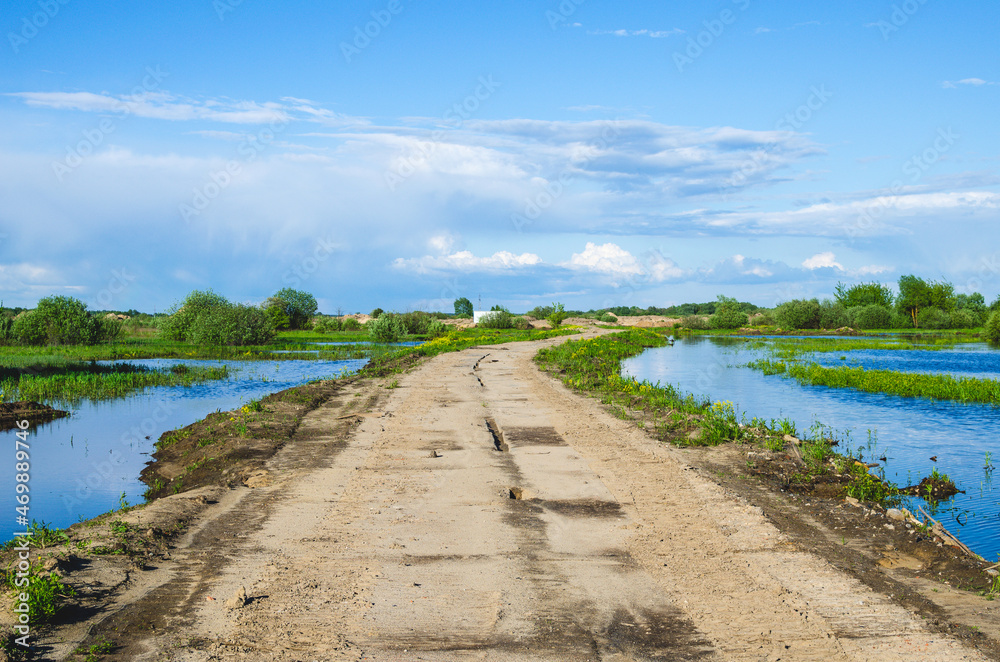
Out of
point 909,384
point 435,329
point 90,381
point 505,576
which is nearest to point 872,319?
point 435,329

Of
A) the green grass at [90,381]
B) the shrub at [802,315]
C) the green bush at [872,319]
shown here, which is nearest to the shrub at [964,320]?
the green bush at [872,319]

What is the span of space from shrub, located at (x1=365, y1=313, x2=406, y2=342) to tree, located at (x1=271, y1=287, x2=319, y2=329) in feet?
94.6

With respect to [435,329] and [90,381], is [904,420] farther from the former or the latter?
[435,329]

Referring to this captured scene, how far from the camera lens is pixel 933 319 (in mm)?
84312

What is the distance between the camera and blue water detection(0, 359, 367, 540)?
35.0 feet

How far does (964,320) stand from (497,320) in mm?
59152

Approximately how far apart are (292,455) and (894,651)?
9643mm

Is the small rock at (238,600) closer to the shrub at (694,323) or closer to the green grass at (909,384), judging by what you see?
the green grass at (909,384)

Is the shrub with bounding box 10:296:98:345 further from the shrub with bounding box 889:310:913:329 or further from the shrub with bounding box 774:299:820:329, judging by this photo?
the shrub with bounding box 889:310:913:329

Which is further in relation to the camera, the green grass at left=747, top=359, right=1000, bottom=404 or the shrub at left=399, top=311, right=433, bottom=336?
the shrub at left=399, top=311, right=433, bottom=336

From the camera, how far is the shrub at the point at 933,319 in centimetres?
8344

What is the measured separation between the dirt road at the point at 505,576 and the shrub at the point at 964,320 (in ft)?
293

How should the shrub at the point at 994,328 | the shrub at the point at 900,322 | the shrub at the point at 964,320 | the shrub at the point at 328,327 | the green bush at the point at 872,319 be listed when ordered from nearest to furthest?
the shrub at the point at 994,328 < the shrub at the point at 964,320 < the shrub at the point at 328,327 < the green bush at the point at 872,319 < the shrub at the point at 900,322

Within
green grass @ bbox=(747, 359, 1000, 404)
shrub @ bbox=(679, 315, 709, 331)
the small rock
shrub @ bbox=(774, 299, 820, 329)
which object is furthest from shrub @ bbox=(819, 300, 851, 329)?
the small rock
